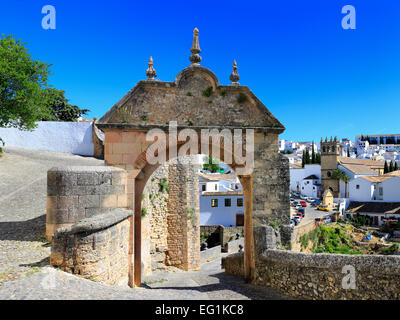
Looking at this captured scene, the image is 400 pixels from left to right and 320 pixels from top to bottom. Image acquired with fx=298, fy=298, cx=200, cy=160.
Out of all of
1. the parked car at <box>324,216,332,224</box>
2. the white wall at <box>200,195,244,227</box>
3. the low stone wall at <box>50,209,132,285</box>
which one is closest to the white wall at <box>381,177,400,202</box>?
the parked car at <box>324,216,332,224</box>

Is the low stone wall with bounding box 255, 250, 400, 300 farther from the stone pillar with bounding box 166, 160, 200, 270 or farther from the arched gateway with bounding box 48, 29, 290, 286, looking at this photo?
the stone pillar with bounding box 166, 160, 200, 270

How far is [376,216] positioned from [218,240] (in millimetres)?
29863

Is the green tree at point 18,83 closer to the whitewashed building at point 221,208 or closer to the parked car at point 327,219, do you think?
Result: the whitewashed building at point 221,208

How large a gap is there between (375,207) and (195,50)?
162ft

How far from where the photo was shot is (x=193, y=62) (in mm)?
8117

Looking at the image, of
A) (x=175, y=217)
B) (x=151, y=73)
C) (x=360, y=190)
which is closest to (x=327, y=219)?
(x=360, y=190)

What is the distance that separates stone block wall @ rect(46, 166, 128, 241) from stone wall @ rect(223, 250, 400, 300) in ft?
13.9

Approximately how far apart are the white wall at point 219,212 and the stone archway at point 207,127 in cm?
2677

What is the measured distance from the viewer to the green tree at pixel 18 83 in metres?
16.6

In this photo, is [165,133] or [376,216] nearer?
[165,133]

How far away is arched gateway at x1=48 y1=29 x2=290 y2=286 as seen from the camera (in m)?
7.63
